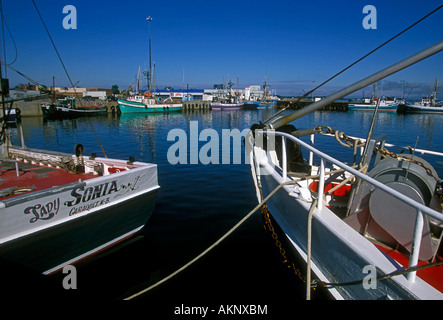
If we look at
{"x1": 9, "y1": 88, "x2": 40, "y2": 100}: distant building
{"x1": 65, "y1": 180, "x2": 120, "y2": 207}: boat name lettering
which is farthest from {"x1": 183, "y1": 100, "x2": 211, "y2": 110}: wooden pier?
{"x1": 65, "y1": 180, "x2": 120, "y2": 207}: boat name lettering

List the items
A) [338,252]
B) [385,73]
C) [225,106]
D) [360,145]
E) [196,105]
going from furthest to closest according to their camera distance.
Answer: [225,106], [196,105], [360,145], [385,73], [338,252]

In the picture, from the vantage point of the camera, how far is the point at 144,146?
22.4 meters

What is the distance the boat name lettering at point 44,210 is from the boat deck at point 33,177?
4.27 ft

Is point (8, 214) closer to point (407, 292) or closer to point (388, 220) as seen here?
point (407, 292)

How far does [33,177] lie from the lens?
728cm

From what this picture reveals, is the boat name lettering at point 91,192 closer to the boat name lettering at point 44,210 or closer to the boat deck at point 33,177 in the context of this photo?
the boat name lettering at point 44,210

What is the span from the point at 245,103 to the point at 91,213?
3566 inches

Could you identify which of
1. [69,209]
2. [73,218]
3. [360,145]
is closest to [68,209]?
[69,209]

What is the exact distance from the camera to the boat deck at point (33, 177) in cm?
644

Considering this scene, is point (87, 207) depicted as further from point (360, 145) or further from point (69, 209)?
A: point (360, 145)

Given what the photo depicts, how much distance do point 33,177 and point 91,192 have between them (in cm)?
303

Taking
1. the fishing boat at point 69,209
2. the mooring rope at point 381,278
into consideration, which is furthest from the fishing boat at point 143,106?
the mooring rope at point 381,278

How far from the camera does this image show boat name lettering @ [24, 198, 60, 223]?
4.74 metres
